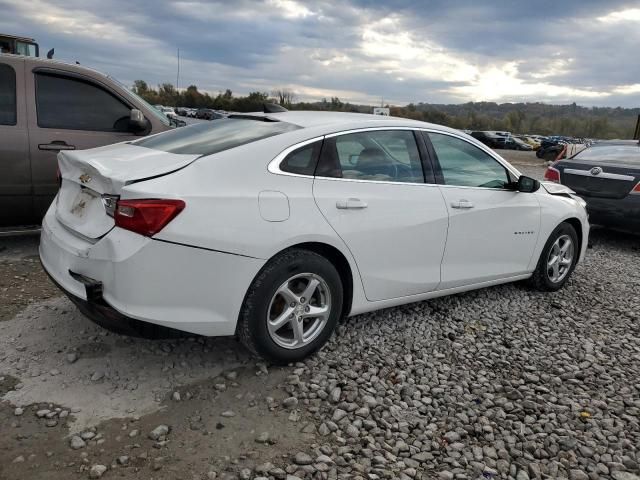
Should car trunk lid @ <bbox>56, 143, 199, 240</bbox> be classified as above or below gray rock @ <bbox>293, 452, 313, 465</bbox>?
above

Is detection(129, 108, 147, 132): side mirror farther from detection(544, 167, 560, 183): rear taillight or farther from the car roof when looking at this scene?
detection(544, 167, 560, 183): rear taillight

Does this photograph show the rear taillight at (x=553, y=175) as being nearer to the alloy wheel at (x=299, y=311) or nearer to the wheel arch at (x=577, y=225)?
the wheel arch at (x=577, y=225)

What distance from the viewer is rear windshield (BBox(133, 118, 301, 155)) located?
3.18 m

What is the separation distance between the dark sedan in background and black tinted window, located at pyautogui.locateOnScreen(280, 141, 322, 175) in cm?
535

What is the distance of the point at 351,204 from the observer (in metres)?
3.27

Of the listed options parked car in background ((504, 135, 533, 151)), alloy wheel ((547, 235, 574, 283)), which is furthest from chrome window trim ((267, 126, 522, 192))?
parked car in background ((504, 135, 533, 151))

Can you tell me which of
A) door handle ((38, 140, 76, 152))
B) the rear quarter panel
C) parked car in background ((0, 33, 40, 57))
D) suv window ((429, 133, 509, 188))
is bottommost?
the rear quarter panel

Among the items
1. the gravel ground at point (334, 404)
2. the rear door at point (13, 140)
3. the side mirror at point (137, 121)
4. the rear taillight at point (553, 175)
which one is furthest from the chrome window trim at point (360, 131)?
the rear taillight at point (553, 175)

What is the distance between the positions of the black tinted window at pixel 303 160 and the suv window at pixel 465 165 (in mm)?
1104

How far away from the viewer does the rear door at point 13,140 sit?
4848 mm

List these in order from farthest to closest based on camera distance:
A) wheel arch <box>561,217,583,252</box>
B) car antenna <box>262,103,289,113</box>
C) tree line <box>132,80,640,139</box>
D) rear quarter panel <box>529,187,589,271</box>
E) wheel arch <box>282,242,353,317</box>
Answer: tree line <box>132,80,640,139</box> → wheel arch <box>561,217,583,252</box> → rear quarter panel <box>529,187,589,271</box> → car antenna <box>262,103,289,113</box> → wheel arch <box>282,242,353,317</box>

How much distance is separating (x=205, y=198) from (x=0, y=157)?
3143 millimetres

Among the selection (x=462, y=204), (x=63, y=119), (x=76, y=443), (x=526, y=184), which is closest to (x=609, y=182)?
(x=526, y=184)

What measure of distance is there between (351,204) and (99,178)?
57.3 inches
